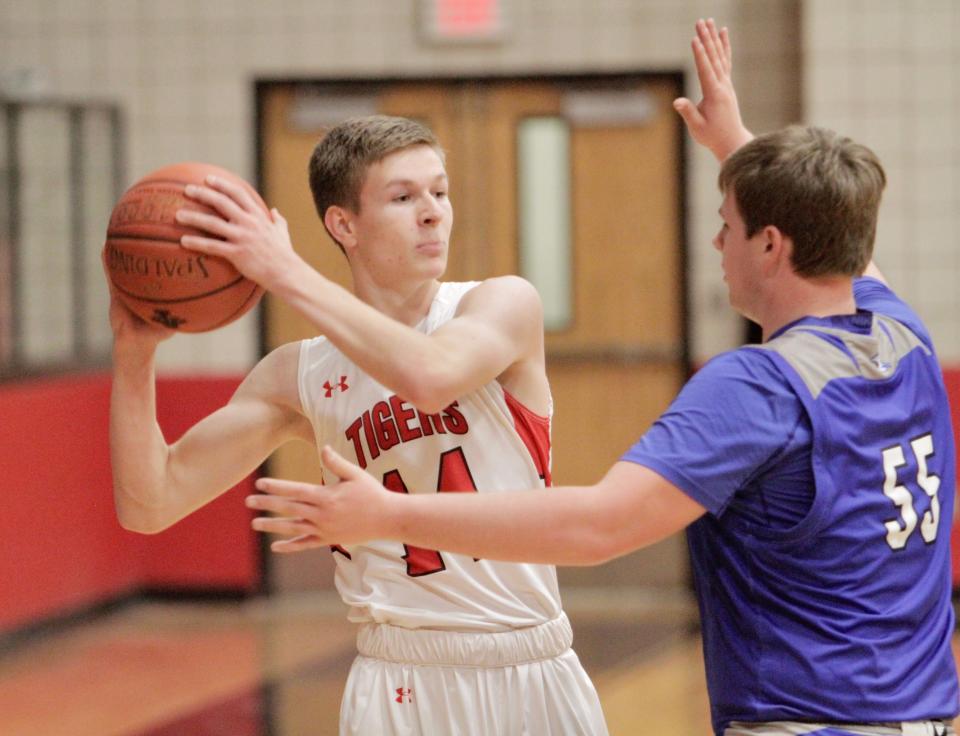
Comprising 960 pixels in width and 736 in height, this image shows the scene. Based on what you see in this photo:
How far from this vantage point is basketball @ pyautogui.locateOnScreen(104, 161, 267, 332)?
225 centimetres

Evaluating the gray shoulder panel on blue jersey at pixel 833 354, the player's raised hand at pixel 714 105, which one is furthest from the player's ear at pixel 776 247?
the player's raised hand at pixel 714 105

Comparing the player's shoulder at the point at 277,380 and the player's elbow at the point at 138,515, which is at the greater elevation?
the player's shoulder at the point at 277,380

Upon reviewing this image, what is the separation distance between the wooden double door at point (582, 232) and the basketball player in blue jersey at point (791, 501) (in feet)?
17.2

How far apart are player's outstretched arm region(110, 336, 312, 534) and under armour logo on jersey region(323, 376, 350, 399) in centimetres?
8

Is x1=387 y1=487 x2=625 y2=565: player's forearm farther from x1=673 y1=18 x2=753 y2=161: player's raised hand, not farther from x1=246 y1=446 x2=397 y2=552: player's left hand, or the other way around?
x1=673 y1=18 x2=753 y2=161: player's raised hand

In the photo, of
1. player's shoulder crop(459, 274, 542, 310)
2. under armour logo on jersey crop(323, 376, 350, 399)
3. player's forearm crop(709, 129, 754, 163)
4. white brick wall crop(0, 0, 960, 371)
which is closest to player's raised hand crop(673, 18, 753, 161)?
player's forearm crop(709, 129, 754, 163)


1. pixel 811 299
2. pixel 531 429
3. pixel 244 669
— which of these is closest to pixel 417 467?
pixel 531 429

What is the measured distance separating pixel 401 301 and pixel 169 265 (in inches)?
21.2

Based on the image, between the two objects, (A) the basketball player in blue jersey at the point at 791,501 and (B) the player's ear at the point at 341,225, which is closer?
(A) the basketball player in blue jersey at the point at 791,501

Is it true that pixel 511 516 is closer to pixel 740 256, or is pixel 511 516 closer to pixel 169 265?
pixel 740 256

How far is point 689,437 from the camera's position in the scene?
6.24 ft

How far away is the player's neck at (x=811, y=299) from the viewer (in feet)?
6.77

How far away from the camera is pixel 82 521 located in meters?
6.85

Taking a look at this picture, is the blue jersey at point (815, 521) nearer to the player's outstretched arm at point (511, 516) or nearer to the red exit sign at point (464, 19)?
the player's outstretched arm at point (511, 516)
